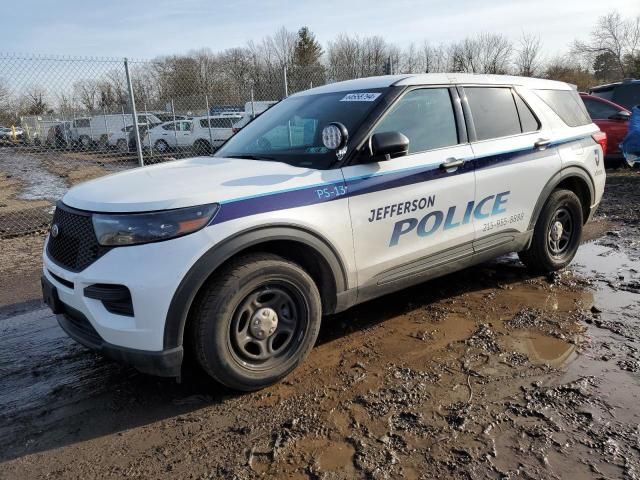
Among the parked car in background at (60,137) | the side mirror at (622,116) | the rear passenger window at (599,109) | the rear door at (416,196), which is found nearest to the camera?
the rear door at (416,196)

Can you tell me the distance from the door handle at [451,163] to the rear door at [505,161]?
0.21m

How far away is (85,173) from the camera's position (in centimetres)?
1482

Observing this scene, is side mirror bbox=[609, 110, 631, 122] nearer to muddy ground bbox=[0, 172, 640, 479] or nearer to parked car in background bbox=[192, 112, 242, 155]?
muddy ground bbox=[0, 172, 640, 479]

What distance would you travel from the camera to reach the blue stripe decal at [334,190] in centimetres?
285

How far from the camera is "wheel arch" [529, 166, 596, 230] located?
452 cm

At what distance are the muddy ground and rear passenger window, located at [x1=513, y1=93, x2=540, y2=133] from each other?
4.92 ft

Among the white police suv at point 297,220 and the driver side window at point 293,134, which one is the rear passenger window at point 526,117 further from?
the driver side window at point 293,134

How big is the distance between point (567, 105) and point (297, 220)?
3.32 metres

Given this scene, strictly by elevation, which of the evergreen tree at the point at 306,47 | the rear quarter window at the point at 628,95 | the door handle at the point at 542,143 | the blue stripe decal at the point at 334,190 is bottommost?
the blue stripe decal at the point at 334,190

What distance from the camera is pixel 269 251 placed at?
313 centimetres

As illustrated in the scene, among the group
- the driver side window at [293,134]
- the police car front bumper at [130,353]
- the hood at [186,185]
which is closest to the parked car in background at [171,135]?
the driver side window at [293,134]

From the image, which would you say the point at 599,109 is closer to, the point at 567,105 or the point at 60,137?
the point at 567,105

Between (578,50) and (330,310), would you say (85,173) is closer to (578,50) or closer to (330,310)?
(330,310)

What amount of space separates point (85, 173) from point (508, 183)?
44.5 feet
